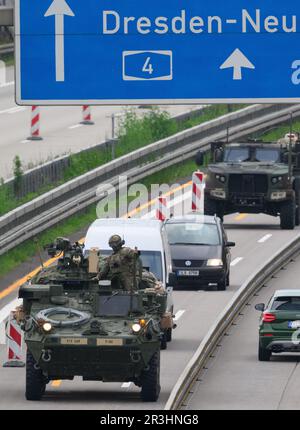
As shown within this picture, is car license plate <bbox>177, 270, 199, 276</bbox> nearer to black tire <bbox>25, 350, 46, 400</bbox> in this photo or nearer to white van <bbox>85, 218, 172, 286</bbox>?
white van <bbox>85, 218, 172, 286</bbox>

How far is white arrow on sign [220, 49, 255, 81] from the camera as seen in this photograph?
19766 mm

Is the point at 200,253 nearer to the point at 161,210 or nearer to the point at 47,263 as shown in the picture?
the point at 47,263

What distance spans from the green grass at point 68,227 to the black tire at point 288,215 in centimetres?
468

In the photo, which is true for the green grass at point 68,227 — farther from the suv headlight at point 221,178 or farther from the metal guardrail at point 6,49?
the metal guardrail at point 6,49

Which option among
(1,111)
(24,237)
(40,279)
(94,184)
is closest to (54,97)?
(40,279)

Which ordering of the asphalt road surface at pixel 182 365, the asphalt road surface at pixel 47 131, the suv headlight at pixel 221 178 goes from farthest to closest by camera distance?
the asphalt road surface at pixel 47 131 → the suv headlight at pixel 221 178 → the asphalt road surface at pixel 182 365

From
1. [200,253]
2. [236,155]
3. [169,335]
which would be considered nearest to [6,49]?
[236,155]

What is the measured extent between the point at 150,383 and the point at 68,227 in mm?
18420

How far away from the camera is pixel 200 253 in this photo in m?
40.8

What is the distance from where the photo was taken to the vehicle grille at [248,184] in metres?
49.0

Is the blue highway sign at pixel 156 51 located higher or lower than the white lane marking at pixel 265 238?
higher

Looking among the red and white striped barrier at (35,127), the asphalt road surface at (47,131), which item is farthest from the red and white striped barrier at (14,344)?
the red and white striped barrier at (35,127)

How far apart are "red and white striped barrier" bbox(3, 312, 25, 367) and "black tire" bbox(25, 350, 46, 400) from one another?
3099 millimetres

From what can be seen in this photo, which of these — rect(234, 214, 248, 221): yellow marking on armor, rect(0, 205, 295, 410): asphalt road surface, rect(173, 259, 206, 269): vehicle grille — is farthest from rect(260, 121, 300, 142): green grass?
rect(173, 259, 206, 269): vehicle grille
